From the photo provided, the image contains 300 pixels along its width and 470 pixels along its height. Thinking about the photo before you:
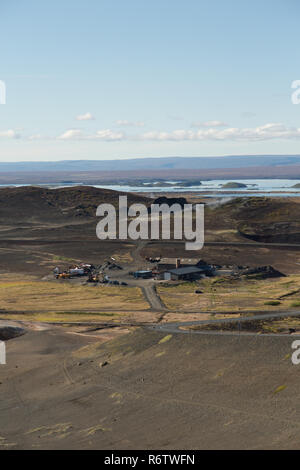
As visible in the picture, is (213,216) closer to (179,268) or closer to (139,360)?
(179,268)

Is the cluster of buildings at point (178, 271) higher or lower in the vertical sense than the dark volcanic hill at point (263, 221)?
lower

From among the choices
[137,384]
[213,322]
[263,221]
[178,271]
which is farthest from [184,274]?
[263,221]

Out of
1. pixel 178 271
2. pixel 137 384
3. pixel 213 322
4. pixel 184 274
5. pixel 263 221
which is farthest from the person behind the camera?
pixel 263 221

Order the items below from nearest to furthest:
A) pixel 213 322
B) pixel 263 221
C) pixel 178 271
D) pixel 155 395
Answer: pixel 155 395, pixel 213 322, pixel 178 271, pixel 263 221

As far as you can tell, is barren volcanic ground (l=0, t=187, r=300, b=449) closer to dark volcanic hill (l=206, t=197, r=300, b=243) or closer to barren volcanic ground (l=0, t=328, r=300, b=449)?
barren volcanic ground (l=0, t=328, r=300, b=449)

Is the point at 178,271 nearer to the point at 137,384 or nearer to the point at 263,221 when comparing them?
the point at 137,384

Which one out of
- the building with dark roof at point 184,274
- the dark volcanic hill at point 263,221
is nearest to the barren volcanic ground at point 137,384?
the building with dark roof at point 184,274

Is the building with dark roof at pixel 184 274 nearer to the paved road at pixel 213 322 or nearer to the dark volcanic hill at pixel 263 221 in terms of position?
the paved road at pixel 213 322

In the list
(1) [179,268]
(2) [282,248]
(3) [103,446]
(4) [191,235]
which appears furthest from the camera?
(4) [191,235]

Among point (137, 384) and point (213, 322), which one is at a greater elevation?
point (213, 322)
